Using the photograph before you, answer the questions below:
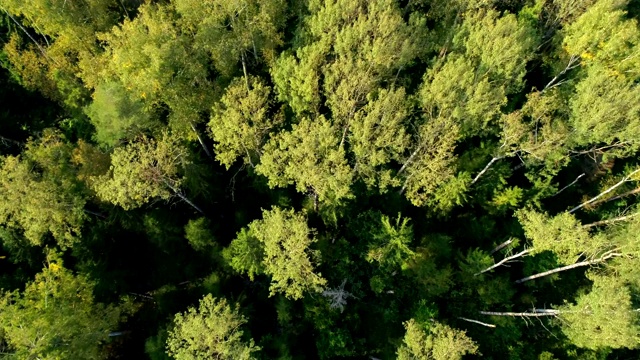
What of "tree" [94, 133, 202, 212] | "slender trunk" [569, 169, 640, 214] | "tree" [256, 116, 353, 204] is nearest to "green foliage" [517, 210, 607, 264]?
Result: "slender trunk" [569, 169, 640, 214]

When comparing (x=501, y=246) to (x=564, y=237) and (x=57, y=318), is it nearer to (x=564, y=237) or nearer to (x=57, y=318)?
(x=564, y=237)

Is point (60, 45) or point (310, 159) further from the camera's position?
point (60, 45)

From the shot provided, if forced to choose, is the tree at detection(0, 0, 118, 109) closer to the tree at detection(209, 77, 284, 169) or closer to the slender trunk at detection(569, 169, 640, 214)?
the tree at detection(209, 77, 284, 169)

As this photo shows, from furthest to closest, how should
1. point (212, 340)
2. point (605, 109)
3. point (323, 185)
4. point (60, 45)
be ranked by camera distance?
point (60, 45), point (323, 185), point (605, 109), point (212, 340)

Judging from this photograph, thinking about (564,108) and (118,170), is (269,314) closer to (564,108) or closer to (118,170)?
(118,170)

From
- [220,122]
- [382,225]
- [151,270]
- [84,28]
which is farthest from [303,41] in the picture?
[151,270]

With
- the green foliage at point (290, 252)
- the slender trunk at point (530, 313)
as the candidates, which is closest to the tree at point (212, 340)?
the green foliage at point (290, 252)

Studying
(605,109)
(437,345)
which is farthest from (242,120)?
(605,109)
